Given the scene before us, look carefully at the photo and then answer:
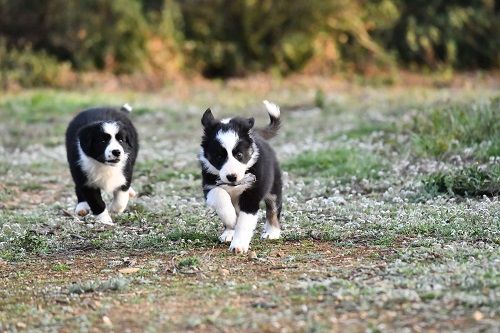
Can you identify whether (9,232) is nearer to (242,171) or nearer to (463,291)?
(242,171)

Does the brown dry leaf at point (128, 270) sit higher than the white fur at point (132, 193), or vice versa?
the brown dry leaf at point (128, 270)

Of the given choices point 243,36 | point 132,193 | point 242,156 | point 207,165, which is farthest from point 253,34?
point 242,156

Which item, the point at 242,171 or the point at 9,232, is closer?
the point at 242,171

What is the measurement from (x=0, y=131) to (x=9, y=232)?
8.88 meters

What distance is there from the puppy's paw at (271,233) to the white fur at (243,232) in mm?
479

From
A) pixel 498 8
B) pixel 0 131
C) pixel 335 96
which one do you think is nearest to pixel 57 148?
pixel 0 131

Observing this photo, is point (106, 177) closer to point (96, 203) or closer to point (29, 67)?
point (96, 203)

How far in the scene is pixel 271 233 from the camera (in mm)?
8695

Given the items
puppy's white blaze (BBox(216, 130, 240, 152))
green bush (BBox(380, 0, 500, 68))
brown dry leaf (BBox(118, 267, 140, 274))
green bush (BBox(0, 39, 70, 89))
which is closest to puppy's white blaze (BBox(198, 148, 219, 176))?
puppy's white blaze (BBox(216, 130, 240, 152))

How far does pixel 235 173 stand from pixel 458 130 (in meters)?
5.97

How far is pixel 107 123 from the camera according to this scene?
9.84 m

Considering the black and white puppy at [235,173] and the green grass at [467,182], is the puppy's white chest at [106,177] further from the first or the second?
the green grass at [467,182]

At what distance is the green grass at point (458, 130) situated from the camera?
12.4 m

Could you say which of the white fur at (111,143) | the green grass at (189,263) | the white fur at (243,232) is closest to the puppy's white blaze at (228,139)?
the white fur at (243,232)
